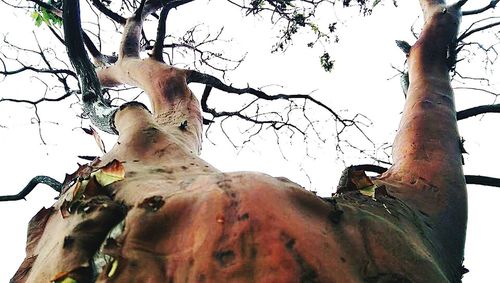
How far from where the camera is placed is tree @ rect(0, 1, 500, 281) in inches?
40.9

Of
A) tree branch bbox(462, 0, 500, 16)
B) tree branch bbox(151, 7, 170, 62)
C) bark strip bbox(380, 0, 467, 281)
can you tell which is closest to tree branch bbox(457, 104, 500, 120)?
bark strip bbox(380, 0, 467, 281)

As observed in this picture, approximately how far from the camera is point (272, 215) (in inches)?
42.8

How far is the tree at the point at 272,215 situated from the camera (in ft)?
3.41

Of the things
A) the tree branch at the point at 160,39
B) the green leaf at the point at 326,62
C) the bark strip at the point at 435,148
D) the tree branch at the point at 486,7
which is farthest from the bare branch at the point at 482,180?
the green leaf at the point at 326,62

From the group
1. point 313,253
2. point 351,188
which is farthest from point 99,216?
point 351,188

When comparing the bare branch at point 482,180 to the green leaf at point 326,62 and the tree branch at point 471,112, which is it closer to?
the tree branch at point 471,112

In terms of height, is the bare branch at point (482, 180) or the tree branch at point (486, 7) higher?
the tree branch at point (486, 7)

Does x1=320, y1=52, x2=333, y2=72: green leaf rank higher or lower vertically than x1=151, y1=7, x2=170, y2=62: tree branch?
higher

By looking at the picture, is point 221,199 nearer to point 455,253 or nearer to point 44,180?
point 455,253

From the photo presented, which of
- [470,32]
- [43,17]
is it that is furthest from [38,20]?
[470,32]

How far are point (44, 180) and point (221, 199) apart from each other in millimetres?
1419

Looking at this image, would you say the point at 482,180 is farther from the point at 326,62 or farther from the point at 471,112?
the point at 326,62

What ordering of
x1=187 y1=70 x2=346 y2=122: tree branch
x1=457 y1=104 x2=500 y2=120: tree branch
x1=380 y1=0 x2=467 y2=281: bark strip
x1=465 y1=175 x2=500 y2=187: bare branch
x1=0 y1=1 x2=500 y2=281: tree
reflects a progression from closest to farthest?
x1=0 y1=1 x2=500 y2=281: tree, x1=380 y1=0 x2=467 y2=281: bark strip, x1=465 y1=175 x2=500 y2=187: bare branch, x1=457 y1=104 x2=500 y2=120: tree branch, x1=187 y1=70 x2=346 y2=122: tree branch

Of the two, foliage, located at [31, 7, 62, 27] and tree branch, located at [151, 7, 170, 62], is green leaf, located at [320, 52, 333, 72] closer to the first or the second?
tree branch, located at [151, 7, 170, 62]
